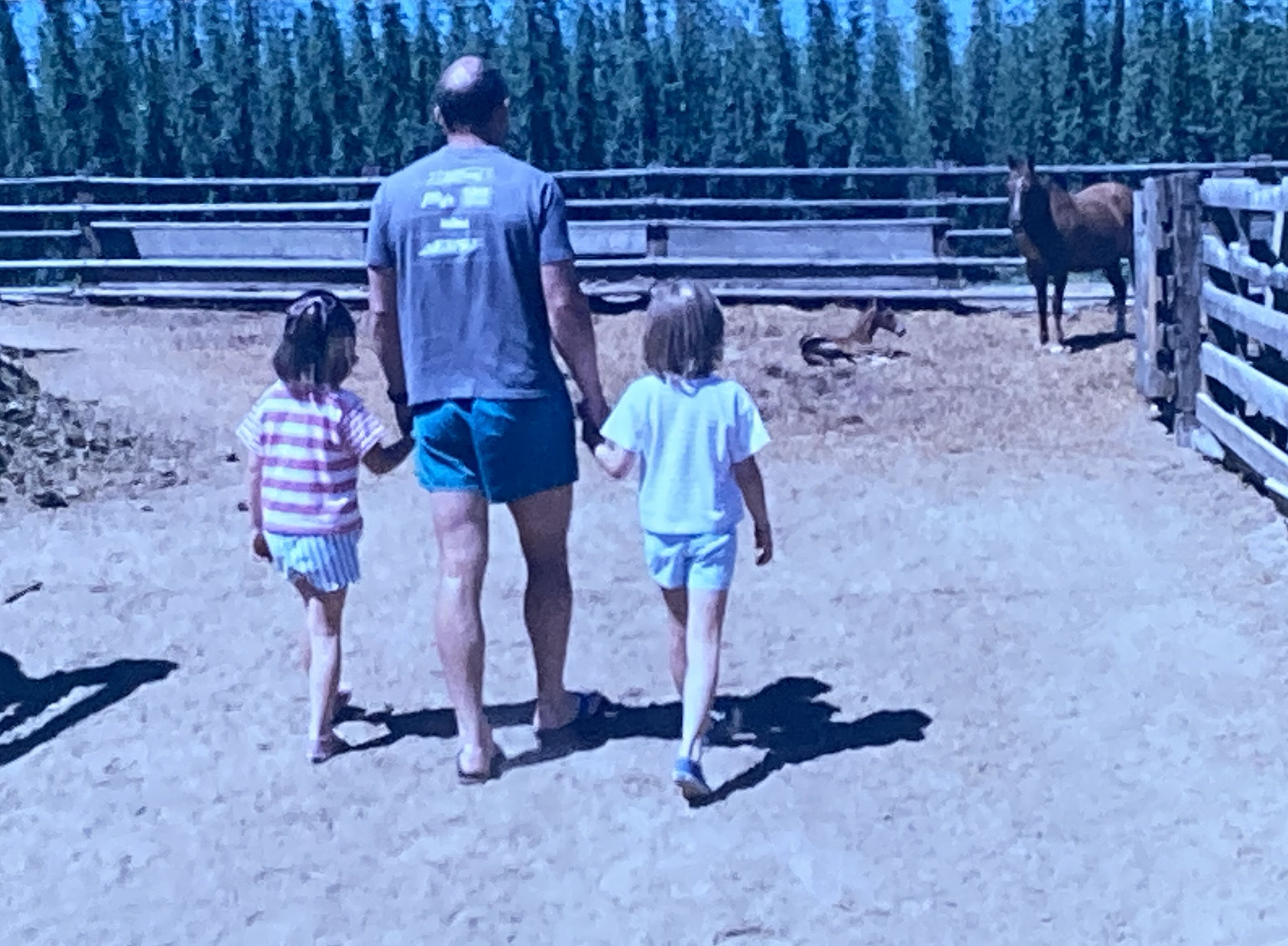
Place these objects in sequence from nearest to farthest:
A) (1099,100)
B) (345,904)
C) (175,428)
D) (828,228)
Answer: (345,904) → (175,428) → (828,228) → (1099,100)

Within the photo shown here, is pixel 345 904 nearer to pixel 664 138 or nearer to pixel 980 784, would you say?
pixel 980 784

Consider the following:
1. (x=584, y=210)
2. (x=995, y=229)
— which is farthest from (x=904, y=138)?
(x=584, y=210)

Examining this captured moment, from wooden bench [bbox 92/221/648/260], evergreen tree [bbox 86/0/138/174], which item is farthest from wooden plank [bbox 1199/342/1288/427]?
evergreen tree [bbox 86/0/138/174]

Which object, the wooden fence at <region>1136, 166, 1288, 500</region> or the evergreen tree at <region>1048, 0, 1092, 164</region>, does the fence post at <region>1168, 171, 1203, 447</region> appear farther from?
the evergreen tree at <region>1048, 0, 1092, 164</region>

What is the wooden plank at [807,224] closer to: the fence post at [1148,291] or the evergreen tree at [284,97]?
the evergreen tree at [284,97]

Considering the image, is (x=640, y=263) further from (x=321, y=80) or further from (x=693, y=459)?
(x=693, y=459)

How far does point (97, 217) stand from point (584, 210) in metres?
5.04

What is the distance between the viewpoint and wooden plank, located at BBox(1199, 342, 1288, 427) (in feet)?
26.1

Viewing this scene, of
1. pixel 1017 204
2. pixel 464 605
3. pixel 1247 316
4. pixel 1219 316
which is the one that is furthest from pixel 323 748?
pixel 1017 204

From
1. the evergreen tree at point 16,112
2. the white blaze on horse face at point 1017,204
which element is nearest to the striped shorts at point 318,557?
the white blaze on horse face at point 1017,204

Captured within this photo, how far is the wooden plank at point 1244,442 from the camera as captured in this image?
7961 millimetres

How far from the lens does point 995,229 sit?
18.2 metres

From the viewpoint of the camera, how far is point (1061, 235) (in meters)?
14.6

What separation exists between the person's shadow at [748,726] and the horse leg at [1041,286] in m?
8.65
